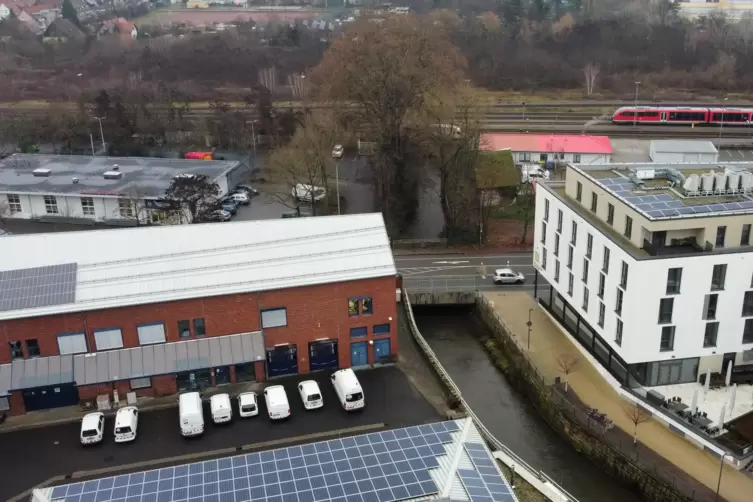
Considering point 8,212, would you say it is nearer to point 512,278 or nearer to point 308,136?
point 308,136

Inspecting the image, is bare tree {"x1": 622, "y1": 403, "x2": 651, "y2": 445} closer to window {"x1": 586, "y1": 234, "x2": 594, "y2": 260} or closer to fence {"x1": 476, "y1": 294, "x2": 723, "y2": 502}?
fence {"x1": 476, "y1": 294, "x2": 723, "y2": 502}

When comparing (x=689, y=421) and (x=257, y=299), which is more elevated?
(x=257, y=299)

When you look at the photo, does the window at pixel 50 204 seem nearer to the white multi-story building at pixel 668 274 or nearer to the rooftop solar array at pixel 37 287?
the rooftop solar array at pixel 37 287

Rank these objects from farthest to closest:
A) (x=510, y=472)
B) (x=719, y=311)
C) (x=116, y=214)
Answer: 1. (x=116, y=214)
2. (x=719, y=311)
3. (x=510, y=472)

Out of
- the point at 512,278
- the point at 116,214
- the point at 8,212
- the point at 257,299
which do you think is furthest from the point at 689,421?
the point at 8,212

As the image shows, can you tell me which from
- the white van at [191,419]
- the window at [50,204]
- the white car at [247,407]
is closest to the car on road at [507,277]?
the white car at [247,407]

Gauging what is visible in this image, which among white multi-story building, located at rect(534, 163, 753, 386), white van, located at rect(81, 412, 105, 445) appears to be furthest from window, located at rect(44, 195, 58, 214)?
white multi-story building, located at rect(534, 163, 753, 386)

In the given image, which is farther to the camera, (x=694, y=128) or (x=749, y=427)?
(x=694, y=128)
